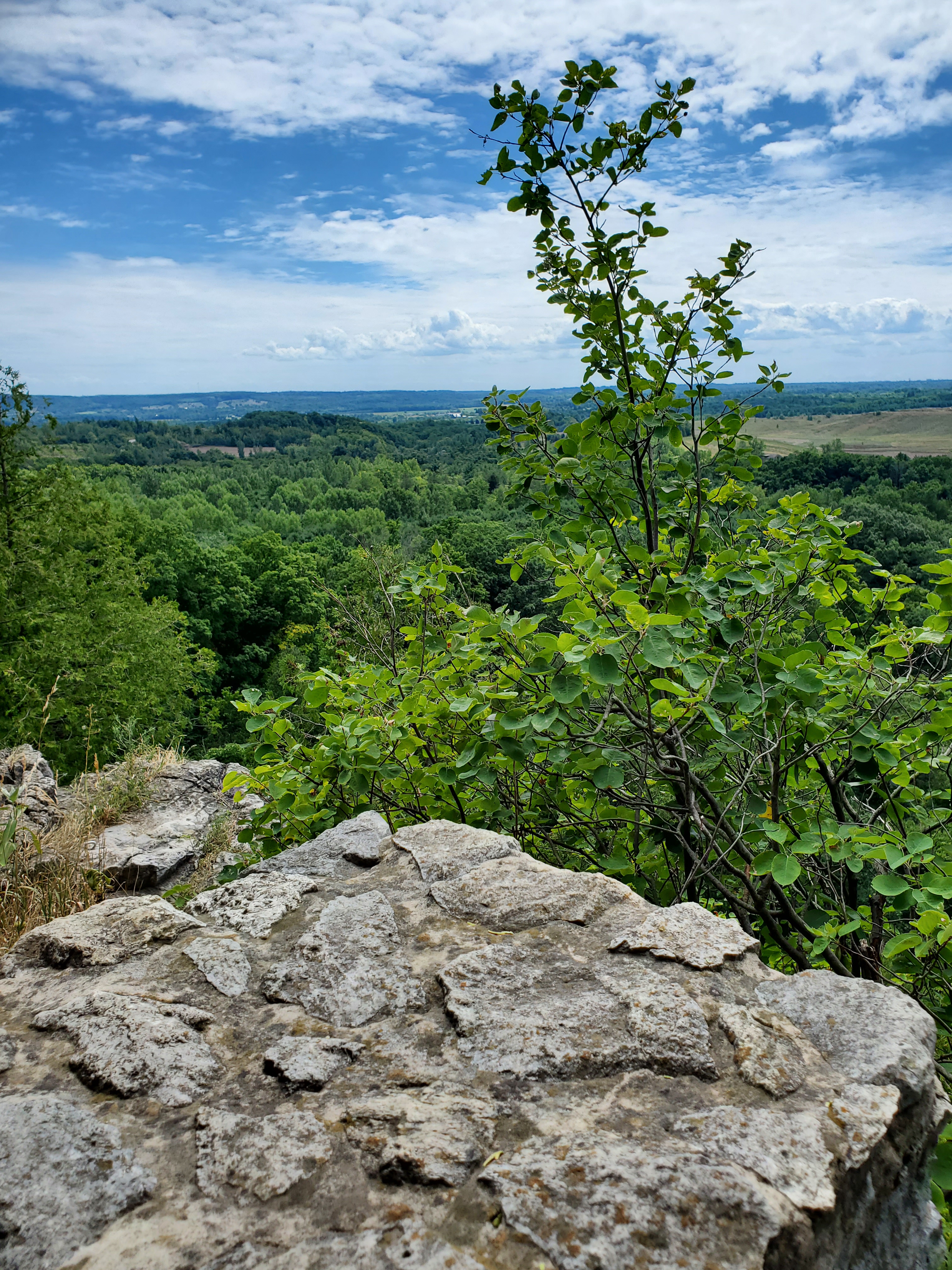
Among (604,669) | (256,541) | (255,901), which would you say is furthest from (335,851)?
(256,541)

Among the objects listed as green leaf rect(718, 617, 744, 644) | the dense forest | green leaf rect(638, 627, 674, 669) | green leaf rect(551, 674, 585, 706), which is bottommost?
the dense forest

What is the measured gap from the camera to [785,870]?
7.96 feet

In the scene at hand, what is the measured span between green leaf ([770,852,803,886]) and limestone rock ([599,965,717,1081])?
0.62m

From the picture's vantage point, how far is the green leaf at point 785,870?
2371mm

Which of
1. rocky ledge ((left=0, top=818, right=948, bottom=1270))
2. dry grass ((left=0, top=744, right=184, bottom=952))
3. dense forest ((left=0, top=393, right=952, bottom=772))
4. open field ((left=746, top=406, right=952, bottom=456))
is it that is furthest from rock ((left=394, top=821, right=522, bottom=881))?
open field ((left=746, top=406, right=952, bottom=456))

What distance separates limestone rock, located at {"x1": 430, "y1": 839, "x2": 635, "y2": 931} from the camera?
7.80ft

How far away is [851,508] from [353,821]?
4871 cm

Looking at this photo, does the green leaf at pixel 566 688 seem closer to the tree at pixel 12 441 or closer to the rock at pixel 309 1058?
the rock at pixel 309 1058

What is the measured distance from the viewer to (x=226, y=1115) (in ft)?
5.37

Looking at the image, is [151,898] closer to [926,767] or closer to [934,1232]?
[934,1232]

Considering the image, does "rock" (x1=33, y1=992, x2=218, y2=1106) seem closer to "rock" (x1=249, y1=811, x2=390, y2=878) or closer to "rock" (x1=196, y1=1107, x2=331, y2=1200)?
"rock" (x1=196, y1=1107, x2=331, y2=1200)

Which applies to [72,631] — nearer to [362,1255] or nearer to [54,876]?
[54,876]

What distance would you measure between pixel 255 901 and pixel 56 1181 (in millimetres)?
1163

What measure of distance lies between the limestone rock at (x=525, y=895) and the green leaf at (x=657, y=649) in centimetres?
79
